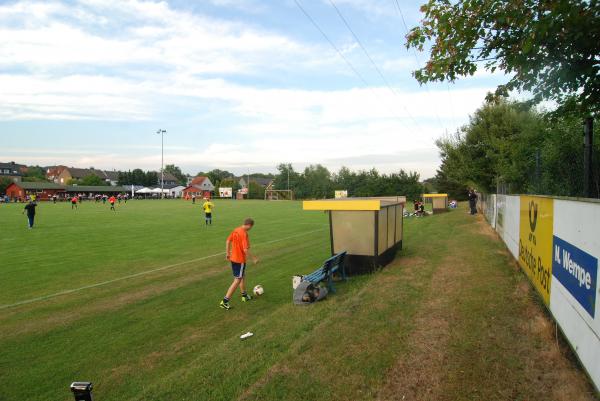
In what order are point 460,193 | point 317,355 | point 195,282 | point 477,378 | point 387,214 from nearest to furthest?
point 477,378, point 317,355, point 195,282, point 387,214, point 460,193

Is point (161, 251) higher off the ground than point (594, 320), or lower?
lower

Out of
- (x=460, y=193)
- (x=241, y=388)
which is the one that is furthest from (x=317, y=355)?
(x=460, y=193)

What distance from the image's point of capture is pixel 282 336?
19.4ft

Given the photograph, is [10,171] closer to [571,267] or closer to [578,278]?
[571,267]

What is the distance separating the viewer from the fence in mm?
3836

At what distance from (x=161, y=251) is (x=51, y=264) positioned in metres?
3.57

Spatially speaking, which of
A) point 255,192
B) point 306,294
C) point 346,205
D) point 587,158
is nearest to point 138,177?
point 255,192

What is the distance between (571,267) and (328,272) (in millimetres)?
4999

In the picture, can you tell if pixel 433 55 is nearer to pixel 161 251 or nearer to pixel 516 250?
pixel 516 250

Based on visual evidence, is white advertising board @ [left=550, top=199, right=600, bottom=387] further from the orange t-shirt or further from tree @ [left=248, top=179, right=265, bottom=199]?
tree @ [left=248, top=179, right=265, bottom=199]

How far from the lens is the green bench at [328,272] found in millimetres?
8356

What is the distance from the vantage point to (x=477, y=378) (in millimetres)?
4336

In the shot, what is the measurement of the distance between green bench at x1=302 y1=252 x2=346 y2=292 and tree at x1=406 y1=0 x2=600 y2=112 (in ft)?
14.2

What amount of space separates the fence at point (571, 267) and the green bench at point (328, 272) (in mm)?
3932
